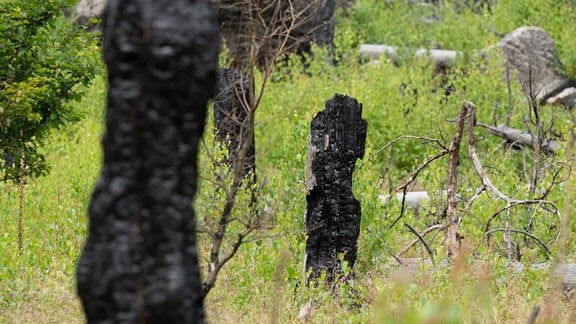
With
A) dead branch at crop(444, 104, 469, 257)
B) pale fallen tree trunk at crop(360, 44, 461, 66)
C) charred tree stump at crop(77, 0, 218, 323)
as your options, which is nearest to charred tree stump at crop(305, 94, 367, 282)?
dead branch at crop(444, 104, 469, 257)

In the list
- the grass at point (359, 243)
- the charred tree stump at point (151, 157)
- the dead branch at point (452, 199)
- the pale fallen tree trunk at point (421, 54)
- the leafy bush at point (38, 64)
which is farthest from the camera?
the pale fallen tree trunk at point (421, 54)

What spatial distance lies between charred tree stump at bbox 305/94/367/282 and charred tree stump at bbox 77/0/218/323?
4960mm

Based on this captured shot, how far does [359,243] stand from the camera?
31.8 feet

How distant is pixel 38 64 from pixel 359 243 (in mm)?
3190

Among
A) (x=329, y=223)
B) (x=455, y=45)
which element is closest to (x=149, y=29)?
(x=329, y=223)

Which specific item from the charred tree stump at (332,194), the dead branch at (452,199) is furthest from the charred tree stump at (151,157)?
the dead branch at (452,199)

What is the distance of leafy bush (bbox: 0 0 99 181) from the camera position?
884 centimetres

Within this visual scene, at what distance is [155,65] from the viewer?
149 inches

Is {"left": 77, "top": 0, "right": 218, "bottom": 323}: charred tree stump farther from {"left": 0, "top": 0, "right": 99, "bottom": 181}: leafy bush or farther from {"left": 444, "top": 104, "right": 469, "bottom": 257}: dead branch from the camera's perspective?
{"left": 444, "top": 104, "right": 469, "bottom": 257}: dead branch

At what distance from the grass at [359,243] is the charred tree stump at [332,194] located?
7.9 inches

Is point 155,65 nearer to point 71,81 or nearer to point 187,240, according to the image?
point 187,240

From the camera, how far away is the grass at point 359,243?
7078 millimetres

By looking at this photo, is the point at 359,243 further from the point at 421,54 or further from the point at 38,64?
the point at 421,54

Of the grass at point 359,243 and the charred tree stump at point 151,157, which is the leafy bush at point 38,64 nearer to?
the grass at point 359,243
